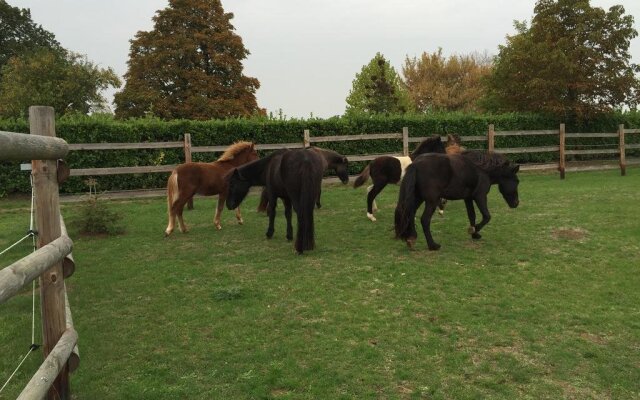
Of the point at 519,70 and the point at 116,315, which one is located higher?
the point at 519,70

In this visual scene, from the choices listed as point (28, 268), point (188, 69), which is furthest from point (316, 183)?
point (188, 69)

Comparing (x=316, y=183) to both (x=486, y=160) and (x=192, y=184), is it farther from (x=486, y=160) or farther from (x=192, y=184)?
(x=486, y=160)

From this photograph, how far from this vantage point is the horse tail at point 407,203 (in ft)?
23.1

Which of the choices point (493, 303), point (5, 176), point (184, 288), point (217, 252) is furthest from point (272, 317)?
point (5, 176)

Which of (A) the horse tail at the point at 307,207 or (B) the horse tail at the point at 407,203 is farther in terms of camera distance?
(B) the horse tail at the point at 407,203

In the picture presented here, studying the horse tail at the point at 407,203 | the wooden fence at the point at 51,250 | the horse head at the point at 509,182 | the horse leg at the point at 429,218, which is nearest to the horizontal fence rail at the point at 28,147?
the wooden fence at the point at 51,250

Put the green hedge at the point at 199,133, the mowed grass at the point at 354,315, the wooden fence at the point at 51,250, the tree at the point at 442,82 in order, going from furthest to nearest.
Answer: the tree at the point at 442,82
the green hedge at the point at 199,133
the mowed grass at the point at 354,315
the wooden fence at the point at 51,250

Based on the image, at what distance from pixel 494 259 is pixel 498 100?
21.8 metres

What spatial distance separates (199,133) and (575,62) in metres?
18.4

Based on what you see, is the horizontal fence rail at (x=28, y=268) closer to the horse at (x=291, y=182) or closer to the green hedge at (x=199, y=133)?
the horse at (x=291, y=182)

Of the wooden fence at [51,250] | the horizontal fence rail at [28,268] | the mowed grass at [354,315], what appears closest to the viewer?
the horizontal fence rail at [28,268]

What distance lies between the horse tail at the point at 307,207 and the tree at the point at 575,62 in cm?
1845

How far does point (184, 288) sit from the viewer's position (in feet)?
18.8

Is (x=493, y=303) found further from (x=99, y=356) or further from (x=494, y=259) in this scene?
(x=99, y=356)
